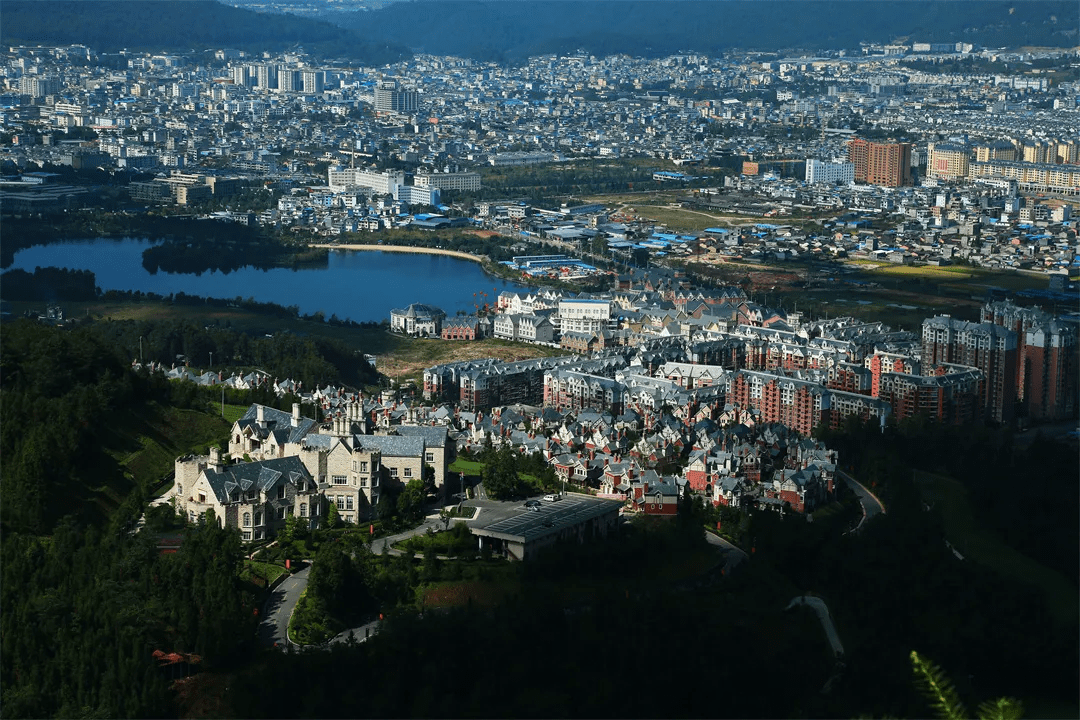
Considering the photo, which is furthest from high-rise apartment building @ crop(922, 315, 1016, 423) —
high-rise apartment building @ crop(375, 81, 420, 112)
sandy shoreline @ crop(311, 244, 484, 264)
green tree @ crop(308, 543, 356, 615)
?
high-rise apartment building @ crop(375, 81, 420, 112)

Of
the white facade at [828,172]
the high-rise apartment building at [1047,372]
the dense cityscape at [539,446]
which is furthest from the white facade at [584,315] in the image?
the white facade at [828,172]

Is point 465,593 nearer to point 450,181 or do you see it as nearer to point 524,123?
point 450,181

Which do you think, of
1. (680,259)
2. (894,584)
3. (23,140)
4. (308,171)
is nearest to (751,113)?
(308,171)

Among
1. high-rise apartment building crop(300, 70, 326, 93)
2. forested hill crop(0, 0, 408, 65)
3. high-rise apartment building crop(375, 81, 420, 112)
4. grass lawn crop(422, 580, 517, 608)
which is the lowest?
grass lawn crop(422, 580, 517, 608)

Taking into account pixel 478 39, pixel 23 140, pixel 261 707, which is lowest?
pixel 261 707

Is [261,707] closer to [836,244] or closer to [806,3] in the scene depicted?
[836,244]

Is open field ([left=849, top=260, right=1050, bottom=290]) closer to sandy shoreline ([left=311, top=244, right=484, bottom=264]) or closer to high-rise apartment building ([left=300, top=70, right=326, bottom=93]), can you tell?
sandy shoreline ([left=311, top=244, right=484, bottom=264])

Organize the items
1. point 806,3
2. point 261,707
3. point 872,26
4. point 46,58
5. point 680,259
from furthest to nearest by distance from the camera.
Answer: point 806,3 → point 872,26 → point 46,58 → point 680,259 → point 261,707
